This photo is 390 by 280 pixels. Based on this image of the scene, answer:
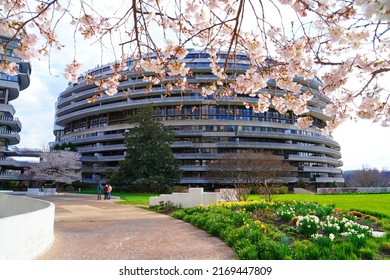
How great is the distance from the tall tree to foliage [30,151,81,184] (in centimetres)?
1070

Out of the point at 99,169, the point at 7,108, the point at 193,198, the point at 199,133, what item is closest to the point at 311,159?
the point at 199,133

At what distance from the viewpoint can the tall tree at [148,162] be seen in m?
41.0

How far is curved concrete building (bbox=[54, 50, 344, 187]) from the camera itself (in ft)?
179

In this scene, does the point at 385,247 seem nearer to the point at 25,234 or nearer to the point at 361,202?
the point at 25,234

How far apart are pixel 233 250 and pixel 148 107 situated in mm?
40129

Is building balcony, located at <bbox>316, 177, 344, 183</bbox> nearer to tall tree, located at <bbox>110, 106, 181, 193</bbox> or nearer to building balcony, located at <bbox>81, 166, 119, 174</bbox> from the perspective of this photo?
tall tree, located at <bbox>110, 106, 181, 193</bbox>

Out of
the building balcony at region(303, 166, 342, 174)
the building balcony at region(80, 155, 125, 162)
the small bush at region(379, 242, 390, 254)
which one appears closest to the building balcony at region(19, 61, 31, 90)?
the building balcony at region(80, 155, 125, 162)

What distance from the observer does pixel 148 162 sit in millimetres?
41719

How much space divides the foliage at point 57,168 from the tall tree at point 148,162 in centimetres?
1070

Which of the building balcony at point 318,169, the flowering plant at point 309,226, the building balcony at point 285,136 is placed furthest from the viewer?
the building balcony at point 318,169

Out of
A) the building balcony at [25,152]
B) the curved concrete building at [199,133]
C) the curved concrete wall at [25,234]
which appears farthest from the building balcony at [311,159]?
the curved concrete wall at [25,234]

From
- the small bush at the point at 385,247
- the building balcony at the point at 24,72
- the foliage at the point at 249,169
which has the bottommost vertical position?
the small bush at the point at 385,247

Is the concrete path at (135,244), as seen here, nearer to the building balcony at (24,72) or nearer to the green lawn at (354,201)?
the green lawn at (354,201)
